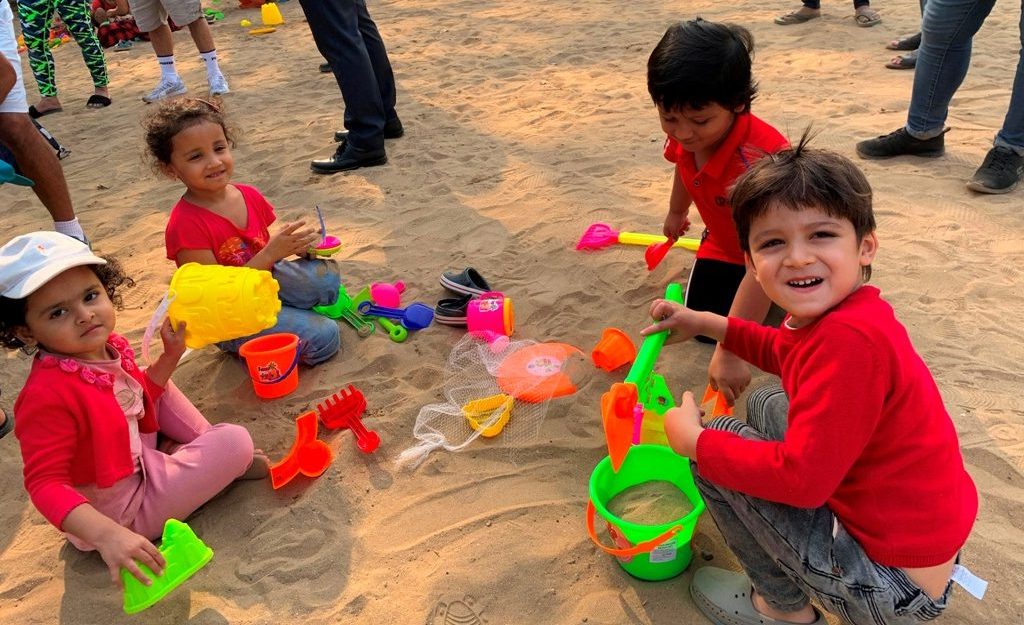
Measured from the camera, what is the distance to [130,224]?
13.6 ft

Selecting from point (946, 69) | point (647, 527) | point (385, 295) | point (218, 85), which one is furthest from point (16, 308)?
point (218, 85)

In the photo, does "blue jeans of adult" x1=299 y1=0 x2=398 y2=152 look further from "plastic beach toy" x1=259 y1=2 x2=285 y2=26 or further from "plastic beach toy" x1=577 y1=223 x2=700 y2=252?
"plastic beach toy" x1=259 y1=2 x2=285 y2=26

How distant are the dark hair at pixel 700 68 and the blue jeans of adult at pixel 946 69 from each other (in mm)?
2016

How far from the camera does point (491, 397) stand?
2.47 meters

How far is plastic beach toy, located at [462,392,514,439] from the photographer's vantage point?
2377mm

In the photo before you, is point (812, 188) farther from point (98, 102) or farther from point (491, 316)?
point (98, 102)

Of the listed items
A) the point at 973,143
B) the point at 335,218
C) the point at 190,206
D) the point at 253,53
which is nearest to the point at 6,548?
the point at 190,206

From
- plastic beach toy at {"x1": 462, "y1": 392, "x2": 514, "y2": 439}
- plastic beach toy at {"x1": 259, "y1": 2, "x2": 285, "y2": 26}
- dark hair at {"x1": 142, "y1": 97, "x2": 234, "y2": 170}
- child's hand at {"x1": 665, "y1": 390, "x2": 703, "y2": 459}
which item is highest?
dark hair at {"x1": 142, "y1": 97, "x2": 234, "y2": 170}

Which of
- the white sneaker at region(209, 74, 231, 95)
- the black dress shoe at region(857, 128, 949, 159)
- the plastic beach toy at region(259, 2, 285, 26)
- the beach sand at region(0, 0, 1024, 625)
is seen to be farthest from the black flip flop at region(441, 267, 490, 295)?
the plastic beach toy at region(259, 2, 285, 26)

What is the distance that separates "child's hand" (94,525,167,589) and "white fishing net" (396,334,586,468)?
2.57 feet

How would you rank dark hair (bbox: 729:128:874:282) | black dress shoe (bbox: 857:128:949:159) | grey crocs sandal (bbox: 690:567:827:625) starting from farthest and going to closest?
black dress shoe (bbox: 857:128:949:159) → grey crocs sandal (bbox: 690:567:827:625) → dark hair (bbox: 729:128:874:282)

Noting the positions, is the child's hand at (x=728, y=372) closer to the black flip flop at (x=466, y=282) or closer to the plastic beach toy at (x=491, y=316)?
the plastic beach toy at (x=491, y=316)

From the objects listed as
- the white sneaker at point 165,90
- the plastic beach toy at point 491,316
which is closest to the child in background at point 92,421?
the plastic beach toy at point 491,316

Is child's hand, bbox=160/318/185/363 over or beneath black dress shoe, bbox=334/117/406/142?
over
